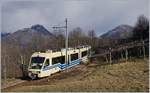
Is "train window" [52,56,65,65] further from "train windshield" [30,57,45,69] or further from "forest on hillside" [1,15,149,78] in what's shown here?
"forest on hillside" [1,15,149,78]

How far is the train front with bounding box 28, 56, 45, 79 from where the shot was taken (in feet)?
102

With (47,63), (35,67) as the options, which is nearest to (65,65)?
(47,63)

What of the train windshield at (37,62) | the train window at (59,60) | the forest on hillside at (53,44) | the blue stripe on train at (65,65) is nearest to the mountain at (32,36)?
the forest on hillside at (53,44)

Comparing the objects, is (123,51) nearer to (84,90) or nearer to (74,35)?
(84,90)

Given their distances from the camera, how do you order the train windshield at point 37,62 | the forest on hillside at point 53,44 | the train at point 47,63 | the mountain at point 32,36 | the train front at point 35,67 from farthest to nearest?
the mountain at point 32,36
the forest on hillside at point 53,44
the train windshield at point 37,62
the train at point 47,63
the train front at point 35,67

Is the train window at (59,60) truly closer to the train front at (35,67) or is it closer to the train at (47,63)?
the train at (47,63)

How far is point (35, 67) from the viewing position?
3150 cm

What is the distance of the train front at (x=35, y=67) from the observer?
31056 millimetres

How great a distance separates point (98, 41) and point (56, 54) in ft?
163

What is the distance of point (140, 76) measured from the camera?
26.0m

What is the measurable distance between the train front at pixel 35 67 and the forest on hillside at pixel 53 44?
1461 centimetres

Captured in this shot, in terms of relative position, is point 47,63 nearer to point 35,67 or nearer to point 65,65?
point 35,67

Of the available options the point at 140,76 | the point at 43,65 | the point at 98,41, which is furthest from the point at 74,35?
the point at 140,76

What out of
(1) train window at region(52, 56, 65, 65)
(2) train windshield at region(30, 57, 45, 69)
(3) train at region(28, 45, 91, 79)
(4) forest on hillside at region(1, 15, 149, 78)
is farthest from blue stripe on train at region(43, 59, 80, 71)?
(4) forest on hillside at region(1, 15, 149, 78)
